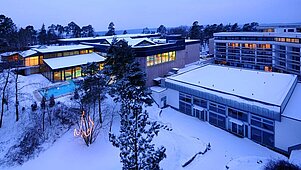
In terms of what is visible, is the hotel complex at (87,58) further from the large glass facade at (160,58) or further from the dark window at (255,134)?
the dark window at (255,134)

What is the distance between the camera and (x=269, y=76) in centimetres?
3045

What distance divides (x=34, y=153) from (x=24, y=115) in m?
6.44

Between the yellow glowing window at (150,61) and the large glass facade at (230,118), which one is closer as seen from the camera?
the large glass facade at (230,118)

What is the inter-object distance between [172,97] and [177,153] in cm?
1181

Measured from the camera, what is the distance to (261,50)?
5553cm

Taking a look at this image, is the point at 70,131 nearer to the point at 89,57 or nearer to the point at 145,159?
the point at 145,159

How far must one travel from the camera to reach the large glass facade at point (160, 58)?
1344 inches

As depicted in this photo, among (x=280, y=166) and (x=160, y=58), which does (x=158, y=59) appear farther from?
(x=280, y=166)

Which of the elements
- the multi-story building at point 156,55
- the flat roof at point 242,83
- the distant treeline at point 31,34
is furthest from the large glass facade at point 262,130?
the distant treeline at point 31,34

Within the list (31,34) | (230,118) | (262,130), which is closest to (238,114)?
(230,118)

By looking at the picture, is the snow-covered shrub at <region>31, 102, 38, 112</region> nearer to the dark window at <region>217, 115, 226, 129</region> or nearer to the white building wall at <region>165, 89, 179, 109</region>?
the white building wall at <region>165, 89, 179, 109</region>

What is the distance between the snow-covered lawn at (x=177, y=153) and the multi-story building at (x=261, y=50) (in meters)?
30.9

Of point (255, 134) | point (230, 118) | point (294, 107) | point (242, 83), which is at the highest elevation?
point (242, 83)

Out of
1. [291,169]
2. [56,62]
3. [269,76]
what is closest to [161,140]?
[291,169]
